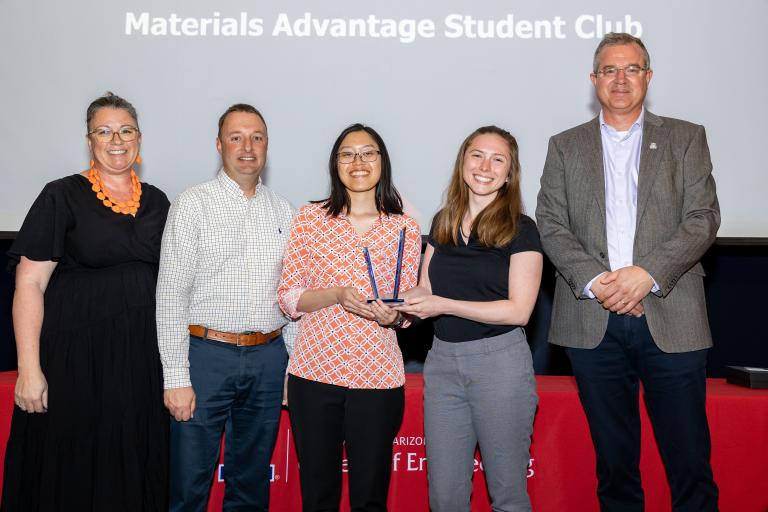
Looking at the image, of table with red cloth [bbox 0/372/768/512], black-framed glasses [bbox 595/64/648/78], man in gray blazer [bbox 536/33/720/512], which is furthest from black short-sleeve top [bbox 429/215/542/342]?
table with red cloth [bbox 0/372/768/512]

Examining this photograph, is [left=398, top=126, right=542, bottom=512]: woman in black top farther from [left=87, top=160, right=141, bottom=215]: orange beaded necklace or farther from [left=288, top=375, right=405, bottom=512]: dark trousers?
[left=87, top=160, right=141, bottom=215]: orange beaded necklace

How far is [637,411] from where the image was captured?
7.30 feet

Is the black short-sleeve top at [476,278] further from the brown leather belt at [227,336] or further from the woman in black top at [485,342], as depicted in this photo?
the brown leather belt at [227,336]

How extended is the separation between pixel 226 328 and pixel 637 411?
1.39m

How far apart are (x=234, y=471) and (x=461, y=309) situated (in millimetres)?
1022

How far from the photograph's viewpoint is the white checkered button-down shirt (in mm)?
2131

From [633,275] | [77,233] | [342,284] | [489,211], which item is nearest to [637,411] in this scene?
[633,275]

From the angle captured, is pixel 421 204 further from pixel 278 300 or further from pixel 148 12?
pixel 148 12

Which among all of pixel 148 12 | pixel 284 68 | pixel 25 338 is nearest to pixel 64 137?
pixel 148 12

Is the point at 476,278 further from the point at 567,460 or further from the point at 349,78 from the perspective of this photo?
the point at 349,78

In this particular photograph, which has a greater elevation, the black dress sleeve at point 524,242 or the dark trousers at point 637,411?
the black dress sleeve at point 524,242

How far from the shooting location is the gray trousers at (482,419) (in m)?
1.95

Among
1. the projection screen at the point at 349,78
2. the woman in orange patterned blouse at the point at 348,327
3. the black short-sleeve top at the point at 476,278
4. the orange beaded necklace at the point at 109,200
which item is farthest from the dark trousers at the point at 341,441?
the projection screen at the point at 349,78

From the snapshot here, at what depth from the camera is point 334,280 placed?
6.78 feet
